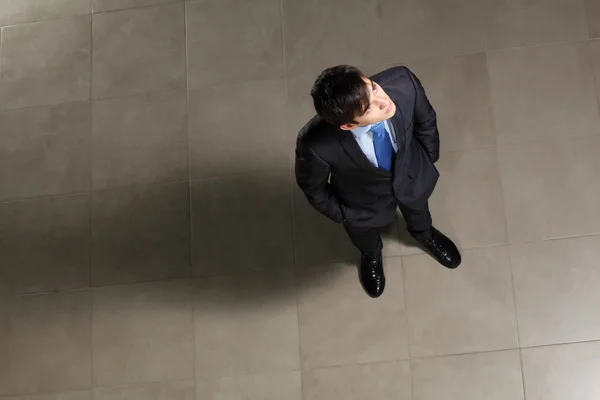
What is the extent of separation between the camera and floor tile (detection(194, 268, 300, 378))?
1925mm

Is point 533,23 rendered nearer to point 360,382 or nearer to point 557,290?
point 557,290

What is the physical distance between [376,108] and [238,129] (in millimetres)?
1012

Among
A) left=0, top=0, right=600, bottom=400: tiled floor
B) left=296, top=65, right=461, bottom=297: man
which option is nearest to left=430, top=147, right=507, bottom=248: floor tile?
left=0, top=0, right=600, bottom=400: tiled floor

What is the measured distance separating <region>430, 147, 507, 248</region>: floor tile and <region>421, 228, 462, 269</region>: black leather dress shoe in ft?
0.17

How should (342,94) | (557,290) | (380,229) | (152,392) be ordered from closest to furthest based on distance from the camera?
1. (342,94)
2. (380,229)
3. (557,290)
4. (152,392)

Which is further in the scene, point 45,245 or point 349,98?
point 45,245

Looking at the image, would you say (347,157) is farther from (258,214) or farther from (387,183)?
(258,214)

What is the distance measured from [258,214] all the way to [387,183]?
27.7 inches

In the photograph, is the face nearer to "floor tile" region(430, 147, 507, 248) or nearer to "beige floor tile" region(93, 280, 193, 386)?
"floor tile" region(430, 147, 507, 248)

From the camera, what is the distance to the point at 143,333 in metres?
2.00

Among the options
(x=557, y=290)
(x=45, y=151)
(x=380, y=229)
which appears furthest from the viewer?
(x=45, y=151)

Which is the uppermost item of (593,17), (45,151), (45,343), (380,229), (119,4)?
(119,4)

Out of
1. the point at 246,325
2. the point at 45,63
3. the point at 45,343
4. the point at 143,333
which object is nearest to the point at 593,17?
the point at 246,325

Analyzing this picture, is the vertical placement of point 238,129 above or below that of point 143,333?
above
